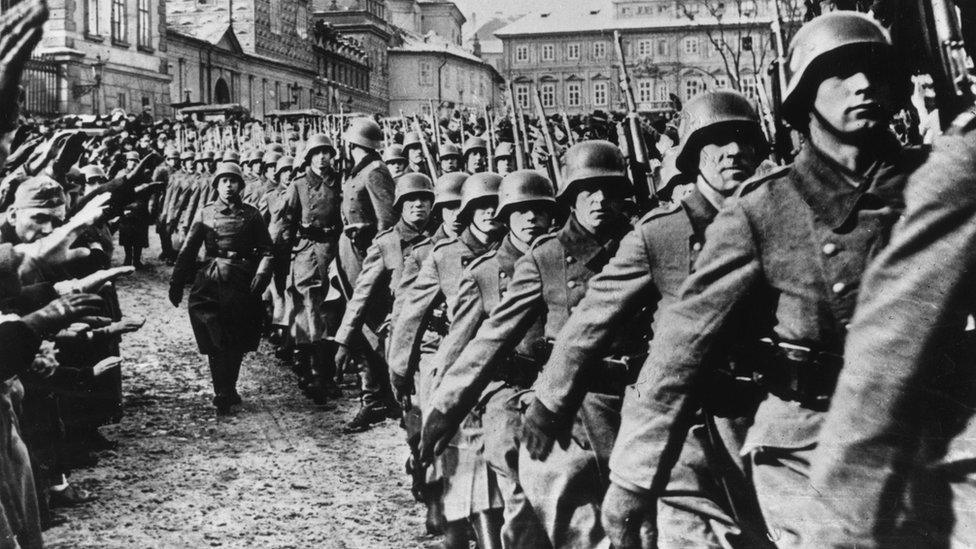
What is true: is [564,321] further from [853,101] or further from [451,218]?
[451,218]

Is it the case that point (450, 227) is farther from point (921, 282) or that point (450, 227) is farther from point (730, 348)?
point (921, 282)

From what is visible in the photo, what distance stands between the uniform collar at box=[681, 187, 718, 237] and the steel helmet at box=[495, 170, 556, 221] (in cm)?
169

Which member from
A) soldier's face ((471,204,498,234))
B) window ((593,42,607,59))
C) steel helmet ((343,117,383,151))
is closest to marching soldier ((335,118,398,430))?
steel helmet ((343,117,383,151))

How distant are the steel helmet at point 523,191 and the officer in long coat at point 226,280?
520 centimetres

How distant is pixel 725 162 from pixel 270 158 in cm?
1503

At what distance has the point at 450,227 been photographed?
24.8 ft

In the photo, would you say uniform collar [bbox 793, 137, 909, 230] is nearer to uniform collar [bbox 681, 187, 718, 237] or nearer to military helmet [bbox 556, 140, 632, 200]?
uniform collar [bbox 681, 187, 718, 237]

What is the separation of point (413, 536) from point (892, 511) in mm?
4868

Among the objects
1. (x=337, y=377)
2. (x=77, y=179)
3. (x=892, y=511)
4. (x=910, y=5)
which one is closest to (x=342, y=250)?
(x=337, y=377)

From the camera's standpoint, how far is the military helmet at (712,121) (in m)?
4.30

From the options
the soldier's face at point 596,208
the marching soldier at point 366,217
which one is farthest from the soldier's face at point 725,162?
the marching soldier at point 366,217

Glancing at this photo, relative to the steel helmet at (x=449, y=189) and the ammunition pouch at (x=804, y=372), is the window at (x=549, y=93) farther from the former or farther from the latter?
the ammunition pouch at (x=804, y=372)

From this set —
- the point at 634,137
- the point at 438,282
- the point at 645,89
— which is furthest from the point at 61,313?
the point at 645,89

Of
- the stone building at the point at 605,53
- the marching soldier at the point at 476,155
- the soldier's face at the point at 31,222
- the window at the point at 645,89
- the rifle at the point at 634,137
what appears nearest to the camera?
the soldier's face at the point at 31,222
